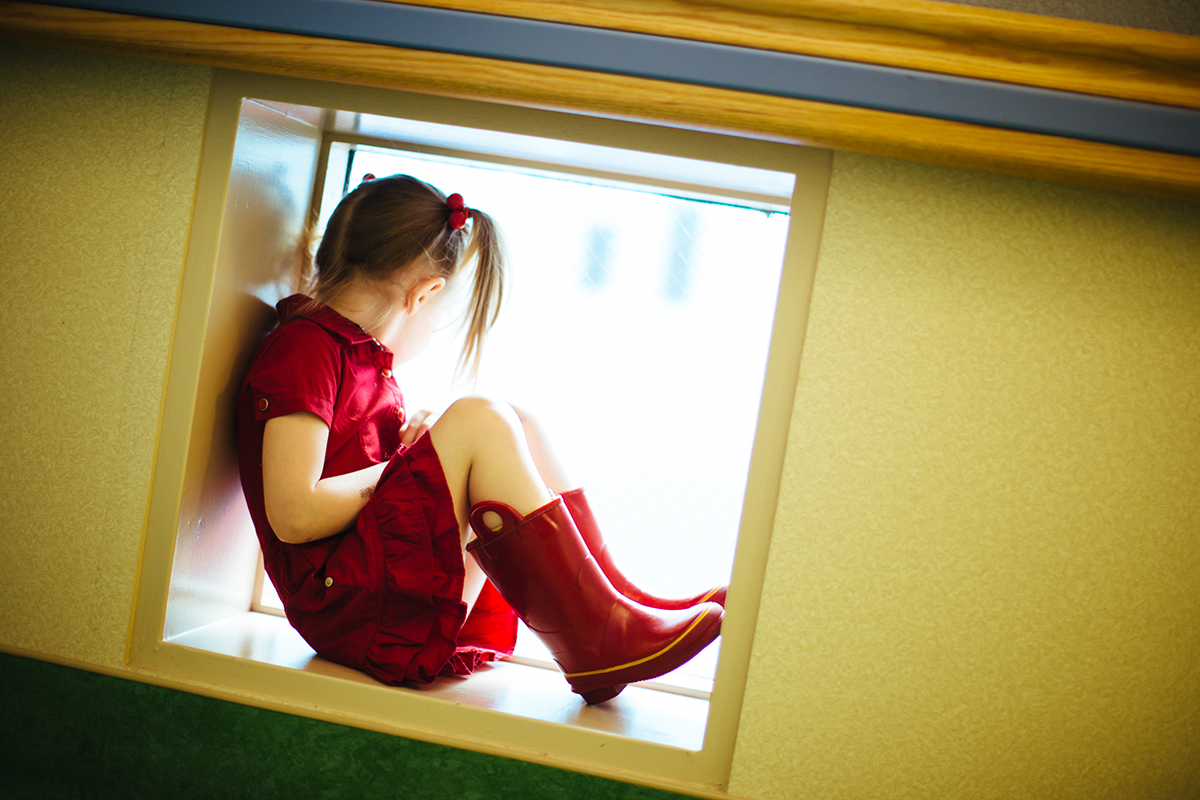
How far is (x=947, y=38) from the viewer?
771 millimetres

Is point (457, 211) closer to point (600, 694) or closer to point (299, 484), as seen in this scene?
point (299, 484)

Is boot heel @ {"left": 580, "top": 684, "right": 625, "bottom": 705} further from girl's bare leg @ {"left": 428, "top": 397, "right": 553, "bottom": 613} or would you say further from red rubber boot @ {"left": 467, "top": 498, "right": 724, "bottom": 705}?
girl's bare leg @ {"left": 428, "top": 397, "right": 553, "bottom": 613}

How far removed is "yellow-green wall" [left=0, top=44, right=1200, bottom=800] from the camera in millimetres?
822

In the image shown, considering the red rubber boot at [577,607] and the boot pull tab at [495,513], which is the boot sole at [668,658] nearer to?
the red rubber boot at [577,607]

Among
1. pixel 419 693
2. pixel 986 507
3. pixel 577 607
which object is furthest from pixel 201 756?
pixel 986 507

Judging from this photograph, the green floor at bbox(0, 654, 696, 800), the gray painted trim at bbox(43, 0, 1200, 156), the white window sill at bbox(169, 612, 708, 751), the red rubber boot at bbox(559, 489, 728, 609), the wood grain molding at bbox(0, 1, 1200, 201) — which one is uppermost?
the gray painted trim at bbox(43, 0, 1200, 156)

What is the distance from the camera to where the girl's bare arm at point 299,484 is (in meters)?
1.00

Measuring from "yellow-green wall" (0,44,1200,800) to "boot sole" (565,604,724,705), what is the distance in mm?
138

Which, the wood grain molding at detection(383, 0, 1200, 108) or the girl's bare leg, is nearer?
the wood grain molding at detection(383, 0, 1200, 108)

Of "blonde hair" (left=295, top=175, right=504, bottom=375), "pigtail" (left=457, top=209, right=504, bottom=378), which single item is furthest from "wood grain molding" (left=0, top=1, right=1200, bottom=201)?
"pigtail" (left=457, top=209, right=504, bottom=378)

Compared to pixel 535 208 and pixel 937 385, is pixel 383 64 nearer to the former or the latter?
pixel 535 208

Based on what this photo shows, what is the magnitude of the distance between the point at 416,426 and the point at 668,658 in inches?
22.5

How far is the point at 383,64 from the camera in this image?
2.72 feet

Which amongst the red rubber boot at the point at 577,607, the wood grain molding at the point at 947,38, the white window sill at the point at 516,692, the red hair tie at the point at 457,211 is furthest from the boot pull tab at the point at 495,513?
the wood grain molding at the point at 947,38
